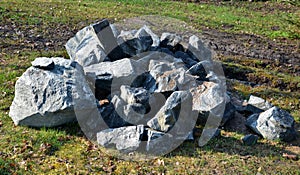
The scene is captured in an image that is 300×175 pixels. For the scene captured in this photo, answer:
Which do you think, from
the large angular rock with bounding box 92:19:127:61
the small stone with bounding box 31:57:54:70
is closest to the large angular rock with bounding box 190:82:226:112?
the large angular rock with bounding box 92:19:127:61

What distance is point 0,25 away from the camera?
9.41 m

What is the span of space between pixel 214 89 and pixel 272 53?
4.21 metres

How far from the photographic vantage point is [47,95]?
508 cm

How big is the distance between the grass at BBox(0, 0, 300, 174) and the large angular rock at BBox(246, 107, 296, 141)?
0.12 metres

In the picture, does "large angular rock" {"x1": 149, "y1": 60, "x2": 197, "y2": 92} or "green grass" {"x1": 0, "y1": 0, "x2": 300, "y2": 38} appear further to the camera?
"green grass" {"x1": 0, "y1": 0, "x2": 300, "y2": 38}

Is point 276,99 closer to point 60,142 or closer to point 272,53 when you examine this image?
point 272,53

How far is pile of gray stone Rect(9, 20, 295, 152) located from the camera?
196 inches

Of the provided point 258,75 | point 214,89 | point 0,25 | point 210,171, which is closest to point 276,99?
point 258,75

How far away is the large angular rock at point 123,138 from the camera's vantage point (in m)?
4.80

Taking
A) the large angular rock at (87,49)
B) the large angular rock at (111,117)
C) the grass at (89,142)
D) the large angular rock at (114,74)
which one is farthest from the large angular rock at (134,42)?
the grass at (89,142)

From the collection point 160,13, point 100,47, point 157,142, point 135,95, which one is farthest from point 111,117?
point 160,13

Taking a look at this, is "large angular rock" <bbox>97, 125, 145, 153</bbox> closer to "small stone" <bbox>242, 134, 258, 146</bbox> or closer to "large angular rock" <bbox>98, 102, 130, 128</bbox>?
"large angular rock" <bbox>98, 102, 130, 128</bbox>

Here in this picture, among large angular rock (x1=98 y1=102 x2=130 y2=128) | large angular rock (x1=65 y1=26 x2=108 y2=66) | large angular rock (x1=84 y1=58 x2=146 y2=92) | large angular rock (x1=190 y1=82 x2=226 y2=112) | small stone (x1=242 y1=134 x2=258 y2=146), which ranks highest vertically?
large angular rock (x1=65 y1=26 x2=108 y2=66)

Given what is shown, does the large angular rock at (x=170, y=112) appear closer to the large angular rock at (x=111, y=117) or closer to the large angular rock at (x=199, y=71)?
the large angular rock at (x=111, y=117)
